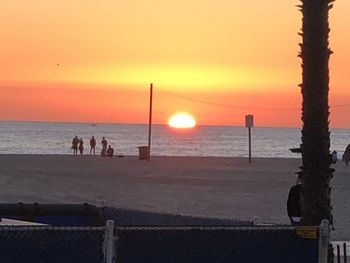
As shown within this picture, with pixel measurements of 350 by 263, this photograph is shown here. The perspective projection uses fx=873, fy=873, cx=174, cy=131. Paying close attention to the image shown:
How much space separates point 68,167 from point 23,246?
32776mm

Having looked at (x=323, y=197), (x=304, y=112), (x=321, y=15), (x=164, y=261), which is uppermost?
(x=321, y=15)

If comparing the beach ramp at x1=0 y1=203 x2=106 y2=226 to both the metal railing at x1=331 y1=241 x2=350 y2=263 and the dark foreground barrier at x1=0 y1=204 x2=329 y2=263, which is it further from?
the metal railing at x1=331 y1=241 x2=350 y2=263

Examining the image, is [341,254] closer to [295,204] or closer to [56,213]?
[295,204]

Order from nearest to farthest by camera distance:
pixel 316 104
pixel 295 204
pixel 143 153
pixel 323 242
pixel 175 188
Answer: pixel 323 242, pixel 316 104, pixel 295 204, pixel 175 188, pixel 143 153

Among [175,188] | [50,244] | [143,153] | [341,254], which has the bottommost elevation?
[341,254]

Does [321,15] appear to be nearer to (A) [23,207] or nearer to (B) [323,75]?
(B) [323,75]

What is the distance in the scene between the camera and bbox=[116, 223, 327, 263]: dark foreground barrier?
27.9ft

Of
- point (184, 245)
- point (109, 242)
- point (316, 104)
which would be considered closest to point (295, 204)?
point (316, 104)

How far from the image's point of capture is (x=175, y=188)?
28.4 metres

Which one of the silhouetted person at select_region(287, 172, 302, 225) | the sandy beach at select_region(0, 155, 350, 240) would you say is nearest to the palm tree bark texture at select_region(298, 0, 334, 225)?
the silhouetted person at select_region(287, 172, 302, 225)

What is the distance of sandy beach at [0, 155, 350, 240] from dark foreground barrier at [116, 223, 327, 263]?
7.56m

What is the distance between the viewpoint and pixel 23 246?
8.30 metres

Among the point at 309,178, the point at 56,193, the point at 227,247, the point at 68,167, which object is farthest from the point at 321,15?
the point at 68,167

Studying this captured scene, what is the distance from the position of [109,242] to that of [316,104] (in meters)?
2.99
